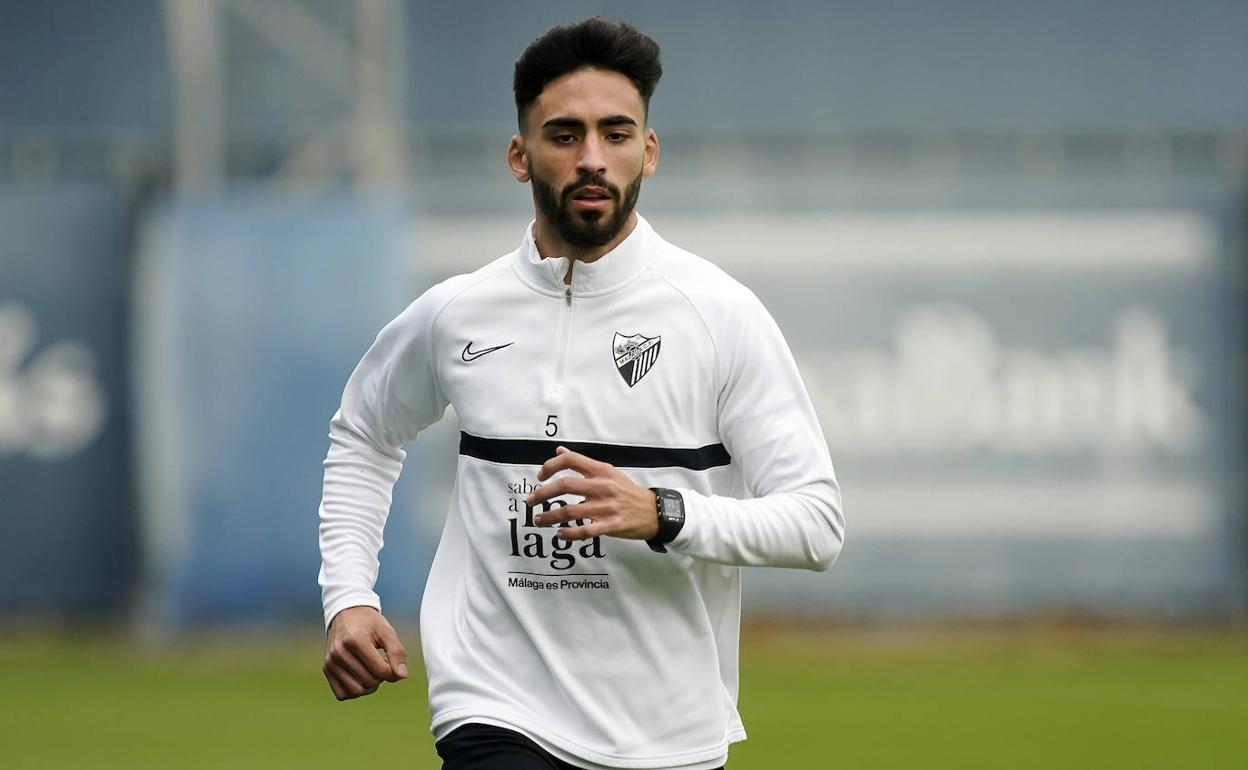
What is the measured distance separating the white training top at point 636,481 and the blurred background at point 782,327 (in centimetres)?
913

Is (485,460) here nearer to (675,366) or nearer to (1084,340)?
(675,366)

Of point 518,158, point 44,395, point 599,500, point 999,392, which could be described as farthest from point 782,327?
point 599,500

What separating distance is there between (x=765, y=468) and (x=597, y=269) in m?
0.55

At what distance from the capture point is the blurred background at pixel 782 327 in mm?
14602

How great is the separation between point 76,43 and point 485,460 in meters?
14.5

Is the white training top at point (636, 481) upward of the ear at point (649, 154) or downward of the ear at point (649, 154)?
downward

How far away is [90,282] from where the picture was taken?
15.7 metres

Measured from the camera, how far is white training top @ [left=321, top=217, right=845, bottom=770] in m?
4.11

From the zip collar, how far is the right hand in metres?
0.77

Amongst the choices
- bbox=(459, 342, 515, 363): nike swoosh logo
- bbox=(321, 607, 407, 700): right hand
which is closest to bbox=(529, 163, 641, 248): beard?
bbox=(459, 342, 515, 363): nike swoosh logo

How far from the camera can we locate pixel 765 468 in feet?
13.5

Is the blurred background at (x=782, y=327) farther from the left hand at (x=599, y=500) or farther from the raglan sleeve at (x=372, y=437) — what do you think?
the left hand at (x=599, y=500)

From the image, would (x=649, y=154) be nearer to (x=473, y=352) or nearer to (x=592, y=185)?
(x=592, y=185)

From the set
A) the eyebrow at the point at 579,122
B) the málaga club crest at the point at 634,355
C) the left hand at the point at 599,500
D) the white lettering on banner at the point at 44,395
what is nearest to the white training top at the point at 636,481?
the málaga club crest at the point at 634,355
